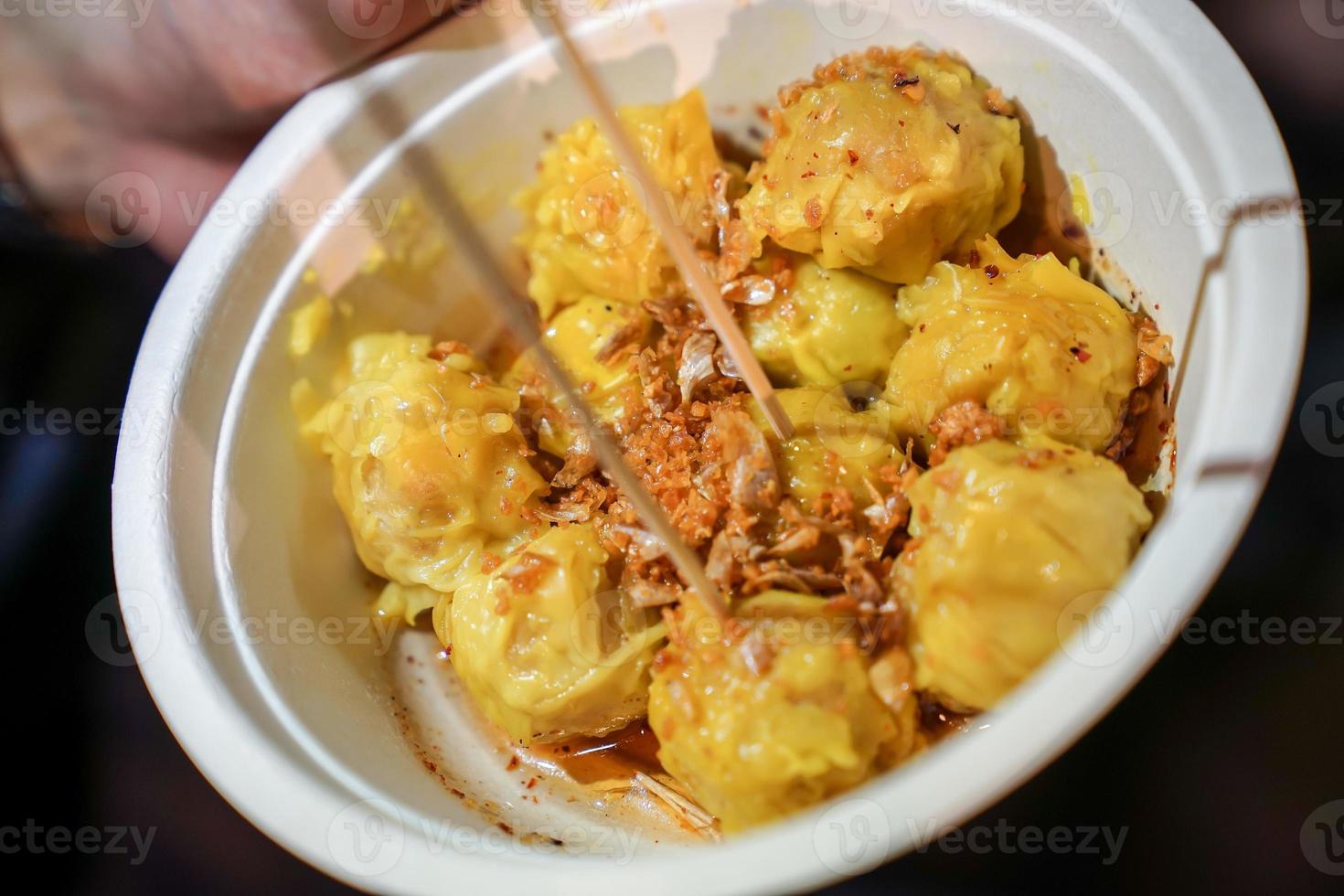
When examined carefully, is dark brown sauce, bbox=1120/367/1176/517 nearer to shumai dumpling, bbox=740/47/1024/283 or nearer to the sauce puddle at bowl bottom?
shumai dumpling, bbox=740/47/1024/283

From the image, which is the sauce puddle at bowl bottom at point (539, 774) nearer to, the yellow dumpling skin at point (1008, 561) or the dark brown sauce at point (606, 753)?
the dark brown sauce at point (606, 753)

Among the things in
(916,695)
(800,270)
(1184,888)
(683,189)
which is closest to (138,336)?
(683,189)

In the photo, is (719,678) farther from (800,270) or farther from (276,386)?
(276,386)

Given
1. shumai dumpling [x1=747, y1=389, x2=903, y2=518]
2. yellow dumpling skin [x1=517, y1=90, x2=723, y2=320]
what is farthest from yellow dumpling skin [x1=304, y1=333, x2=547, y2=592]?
shumai dumpling [x1=747, y1=389, x2=903, y2=518]

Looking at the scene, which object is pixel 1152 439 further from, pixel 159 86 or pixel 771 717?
pixel 159 86

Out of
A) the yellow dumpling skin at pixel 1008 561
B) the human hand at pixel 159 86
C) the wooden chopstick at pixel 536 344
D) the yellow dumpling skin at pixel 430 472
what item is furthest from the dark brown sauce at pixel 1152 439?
the human hand at pixel 159 86

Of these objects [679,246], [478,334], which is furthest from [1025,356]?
[478,334]

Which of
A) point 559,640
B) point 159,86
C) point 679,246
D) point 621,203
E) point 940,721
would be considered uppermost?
point 159,86

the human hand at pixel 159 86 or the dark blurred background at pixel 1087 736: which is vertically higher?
the human hand at pixel 159 86
